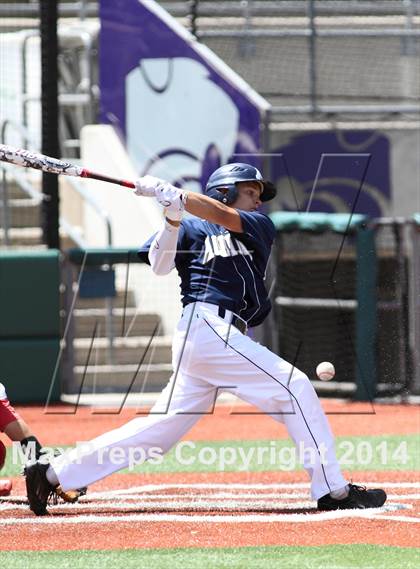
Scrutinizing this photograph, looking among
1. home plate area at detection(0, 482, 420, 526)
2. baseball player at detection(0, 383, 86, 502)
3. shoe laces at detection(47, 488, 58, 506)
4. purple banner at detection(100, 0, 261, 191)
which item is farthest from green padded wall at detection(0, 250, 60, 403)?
shoe laces at detection(47, 488, 58, 506)

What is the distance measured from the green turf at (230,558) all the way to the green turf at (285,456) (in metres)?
2.87

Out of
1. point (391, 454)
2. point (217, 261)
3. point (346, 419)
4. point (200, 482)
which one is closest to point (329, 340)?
point (346, 419)

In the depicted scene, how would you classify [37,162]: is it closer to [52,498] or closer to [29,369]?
[52,498]

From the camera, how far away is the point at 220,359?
633 centimetres

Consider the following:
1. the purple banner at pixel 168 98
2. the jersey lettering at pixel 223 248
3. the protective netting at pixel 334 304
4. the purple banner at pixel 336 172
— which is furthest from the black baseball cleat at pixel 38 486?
the purple banner at pixel 336 172

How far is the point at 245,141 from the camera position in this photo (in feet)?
42.9

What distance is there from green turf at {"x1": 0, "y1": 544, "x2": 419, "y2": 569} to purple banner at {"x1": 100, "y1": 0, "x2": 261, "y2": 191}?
8077 mm

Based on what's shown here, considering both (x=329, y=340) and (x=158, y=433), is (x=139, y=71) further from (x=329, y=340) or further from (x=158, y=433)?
(x=158, y=433)

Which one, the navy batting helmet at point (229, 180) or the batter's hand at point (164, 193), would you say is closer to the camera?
the batter's hand at point (164, 193)

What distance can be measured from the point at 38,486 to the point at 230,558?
4.95ft

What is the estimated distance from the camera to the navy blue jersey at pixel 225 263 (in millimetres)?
6422

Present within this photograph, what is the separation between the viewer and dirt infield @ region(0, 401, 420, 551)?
18.1ft

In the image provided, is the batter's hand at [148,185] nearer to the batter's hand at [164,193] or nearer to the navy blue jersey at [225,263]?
the batter's hand at [164,193]

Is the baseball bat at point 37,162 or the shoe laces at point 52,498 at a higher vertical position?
the baseball bat at point 37,162
